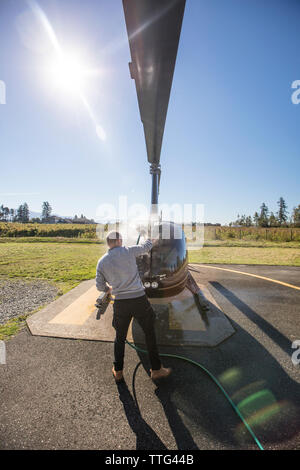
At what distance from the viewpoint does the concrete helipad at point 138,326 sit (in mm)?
3482

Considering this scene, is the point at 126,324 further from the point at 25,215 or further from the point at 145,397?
the point at 25,215

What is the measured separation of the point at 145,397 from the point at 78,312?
267 centimetres

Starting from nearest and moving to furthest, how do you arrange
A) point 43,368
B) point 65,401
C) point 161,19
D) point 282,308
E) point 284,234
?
point 161,19 → point 65,401 → point 43,368 → point 282,308 → point 284,234

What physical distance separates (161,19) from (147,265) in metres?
2.95

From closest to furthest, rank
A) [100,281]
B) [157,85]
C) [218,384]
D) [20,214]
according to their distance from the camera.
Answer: [157,85]
[218,384]
[100,281]
[20,214]

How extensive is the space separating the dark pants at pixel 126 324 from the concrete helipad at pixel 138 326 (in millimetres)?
922

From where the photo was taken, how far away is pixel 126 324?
255 cm

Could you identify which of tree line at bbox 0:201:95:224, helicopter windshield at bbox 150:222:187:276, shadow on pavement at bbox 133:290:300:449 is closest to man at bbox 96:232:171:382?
shadow on pavement at bbox 133:290:300:449

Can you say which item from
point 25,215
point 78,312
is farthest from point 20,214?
point 78,312

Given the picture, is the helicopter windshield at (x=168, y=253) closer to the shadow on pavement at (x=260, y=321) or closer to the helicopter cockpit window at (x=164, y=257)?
the helicopter cockpit window at (x=164, y=257)

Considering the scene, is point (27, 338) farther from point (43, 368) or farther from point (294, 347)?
point (294, 347)
